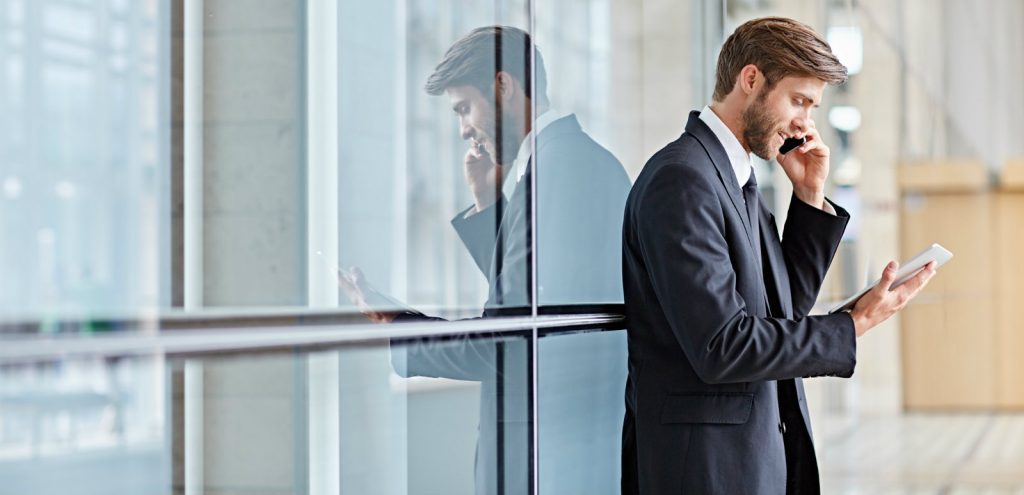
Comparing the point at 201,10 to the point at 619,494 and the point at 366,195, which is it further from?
the point at 619,494

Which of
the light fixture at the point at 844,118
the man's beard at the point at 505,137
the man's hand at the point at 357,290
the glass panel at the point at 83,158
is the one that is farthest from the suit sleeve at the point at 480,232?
the light fixture at the point at 844,118

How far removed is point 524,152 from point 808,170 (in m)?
0.74

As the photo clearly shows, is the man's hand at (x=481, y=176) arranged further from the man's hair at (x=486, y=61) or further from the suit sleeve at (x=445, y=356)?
the suit sleeve at (x=445, y=356)

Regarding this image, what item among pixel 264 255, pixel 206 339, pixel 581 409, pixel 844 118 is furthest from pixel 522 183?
pixel 844 118

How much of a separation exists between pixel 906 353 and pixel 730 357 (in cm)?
1024

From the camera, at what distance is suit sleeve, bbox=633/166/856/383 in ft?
7.55

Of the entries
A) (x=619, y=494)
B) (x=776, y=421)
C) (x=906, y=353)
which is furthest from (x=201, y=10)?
(x=906, y=353)

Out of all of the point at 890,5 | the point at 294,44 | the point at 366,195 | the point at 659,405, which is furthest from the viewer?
the point at 890,5

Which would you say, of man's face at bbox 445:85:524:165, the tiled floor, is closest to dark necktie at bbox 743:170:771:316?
man's face at bbox 445:85:524:165

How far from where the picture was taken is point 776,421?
258 centimetres

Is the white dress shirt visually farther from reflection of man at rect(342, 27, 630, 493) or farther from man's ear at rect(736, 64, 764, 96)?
reflection of man at rect(342, 27, 630, 493)

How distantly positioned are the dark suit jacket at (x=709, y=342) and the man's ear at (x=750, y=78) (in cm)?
11

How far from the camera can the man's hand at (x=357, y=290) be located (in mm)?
1816

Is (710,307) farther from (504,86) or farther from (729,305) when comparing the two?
(504,86)
